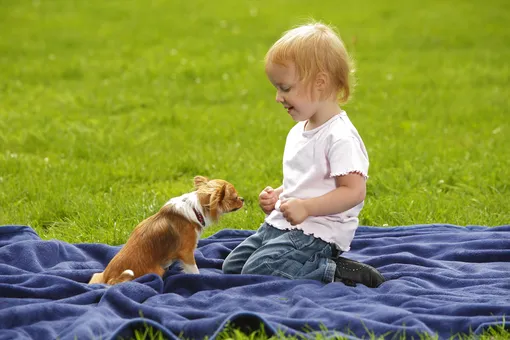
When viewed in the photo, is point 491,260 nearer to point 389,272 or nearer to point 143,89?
point 389,272

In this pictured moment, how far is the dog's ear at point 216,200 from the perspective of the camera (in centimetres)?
531

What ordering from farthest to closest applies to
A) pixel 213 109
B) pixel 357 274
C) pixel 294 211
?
pixel 213 109 < pixel 357 274 < pixel 294 211

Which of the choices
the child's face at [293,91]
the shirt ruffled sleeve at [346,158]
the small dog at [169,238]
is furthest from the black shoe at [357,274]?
the child's face at [293,91]

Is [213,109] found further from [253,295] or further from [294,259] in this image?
[253,295]

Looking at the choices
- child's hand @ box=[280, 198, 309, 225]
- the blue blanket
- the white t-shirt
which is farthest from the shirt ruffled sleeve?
the blue blanket

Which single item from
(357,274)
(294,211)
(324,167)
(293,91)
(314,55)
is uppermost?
(314,55)

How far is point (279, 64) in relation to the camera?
17.5ft

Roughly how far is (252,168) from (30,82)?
531cm

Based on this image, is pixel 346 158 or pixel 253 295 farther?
pixel 346 158

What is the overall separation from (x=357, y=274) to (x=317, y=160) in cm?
73

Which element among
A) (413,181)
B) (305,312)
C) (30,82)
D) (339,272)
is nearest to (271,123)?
(413,181)

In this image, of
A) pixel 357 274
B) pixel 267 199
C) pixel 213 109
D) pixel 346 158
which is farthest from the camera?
pixel 213 109

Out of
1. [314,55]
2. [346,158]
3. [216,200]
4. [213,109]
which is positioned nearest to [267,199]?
[216,200]

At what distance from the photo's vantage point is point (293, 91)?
5.32m
